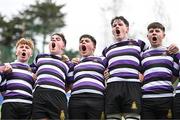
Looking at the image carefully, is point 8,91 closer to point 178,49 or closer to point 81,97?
point 81,97

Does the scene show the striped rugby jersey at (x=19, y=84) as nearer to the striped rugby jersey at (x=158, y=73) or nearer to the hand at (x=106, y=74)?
the hand at (x=106, y=74)

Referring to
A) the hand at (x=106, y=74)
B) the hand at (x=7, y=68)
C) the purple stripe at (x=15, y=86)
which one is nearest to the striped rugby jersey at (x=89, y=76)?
the hand at (x=106, y=74)

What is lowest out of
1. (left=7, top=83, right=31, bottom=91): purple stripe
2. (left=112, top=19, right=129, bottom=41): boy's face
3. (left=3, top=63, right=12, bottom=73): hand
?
(left=7, top=83, right=31, bottom=91): purple stripe

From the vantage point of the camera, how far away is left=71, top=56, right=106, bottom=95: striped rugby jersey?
6254 millimetres

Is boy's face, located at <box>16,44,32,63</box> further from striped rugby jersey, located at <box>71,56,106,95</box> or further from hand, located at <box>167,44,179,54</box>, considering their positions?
hand, located at <box>167,44,179,54</box>

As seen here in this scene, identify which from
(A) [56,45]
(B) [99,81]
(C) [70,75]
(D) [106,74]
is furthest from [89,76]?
(A) [56,45]

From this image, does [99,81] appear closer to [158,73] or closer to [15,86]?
[158,73]

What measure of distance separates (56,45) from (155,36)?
1.57m

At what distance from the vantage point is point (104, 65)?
645cm

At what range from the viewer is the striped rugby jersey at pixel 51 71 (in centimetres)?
629

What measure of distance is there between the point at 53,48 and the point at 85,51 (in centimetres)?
51

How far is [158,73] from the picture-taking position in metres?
6.06

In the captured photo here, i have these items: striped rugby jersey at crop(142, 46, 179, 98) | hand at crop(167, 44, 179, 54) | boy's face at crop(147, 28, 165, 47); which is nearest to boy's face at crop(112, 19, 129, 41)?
boy's face at crop(147, 28, 165, 47)

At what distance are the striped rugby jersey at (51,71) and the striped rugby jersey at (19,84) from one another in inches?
7.0
